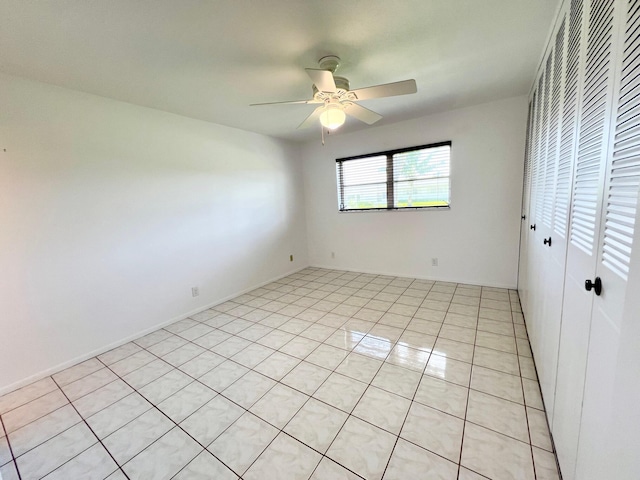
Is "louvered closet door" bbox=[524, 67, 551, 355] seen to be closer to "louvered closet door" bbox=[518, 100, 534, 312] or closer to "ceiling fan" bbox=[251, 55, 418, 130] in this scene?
"louvered closet door" bbox=[518, 100, 534, 312]

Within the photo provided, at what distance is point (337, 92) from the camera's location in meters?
2.01

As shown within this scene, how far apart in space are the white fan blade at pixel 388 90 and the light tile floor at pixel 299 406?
2.13 meters

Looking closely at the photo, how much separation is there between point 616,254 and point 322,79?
171 cm

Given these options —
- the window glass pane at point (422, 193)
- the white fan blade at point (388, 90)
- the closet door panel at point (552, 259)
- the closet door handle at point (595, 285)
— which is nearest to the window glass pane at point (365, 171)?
the window glass pane at point (422, 193)

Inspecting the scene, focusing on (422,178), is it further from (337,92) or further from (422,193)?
(337,92)

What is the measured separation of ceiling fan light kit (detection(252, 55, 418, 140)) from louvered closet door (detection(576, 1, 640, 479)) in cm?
122

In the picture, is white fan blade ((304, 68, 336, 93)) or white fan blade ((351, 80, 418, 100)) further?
white fan blade ((351, 80, 418, 100))

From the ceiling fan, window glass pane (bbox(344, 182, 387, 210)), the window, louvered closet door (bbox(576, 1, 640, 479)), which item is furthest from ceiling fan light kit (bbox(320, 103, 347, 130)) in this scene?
window glass pane (bbox(344, 182, 387, 210))

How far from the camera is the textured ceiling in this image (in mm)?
1455

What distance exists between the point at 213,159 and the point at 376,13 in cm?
266

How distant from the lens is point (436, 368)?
200cm

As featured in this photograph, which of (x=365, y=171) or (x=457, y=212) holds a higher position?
(x=365, y=171)

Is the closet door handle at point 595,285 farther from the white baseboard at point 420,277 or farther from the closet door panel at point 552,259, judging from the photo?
the white baseboard at point 420,277

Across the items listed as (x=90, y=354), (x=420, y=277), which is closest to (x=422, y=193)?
(x=420, y=277)
